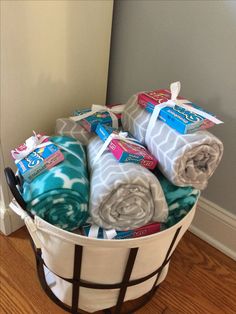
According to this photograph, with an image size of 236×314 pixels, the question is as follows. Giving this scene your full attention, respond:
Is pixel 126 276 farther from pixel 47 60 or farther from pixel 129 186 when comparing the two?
pixel 47 60

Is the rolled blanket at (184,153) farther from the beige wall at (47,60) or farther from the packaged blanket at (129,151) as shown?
the beige wall at (47,60)

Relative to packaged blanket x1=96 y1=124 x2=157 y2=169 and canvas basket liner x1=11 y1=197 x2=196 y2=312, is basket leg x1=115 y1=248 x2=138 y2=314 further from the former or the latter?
packaged blanket x1=96 y1=124 x2=157 y2=169

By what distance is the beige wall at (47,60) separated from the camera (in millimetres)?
→ 721

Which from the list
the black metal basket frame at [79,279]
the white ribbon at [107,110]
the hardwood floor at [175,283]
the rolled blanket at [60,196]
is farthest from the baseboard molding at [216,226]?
the rolled blanket at [60,196]

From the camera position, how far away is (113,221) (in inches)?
23.8

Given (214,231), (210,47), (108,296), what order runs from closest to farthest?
1. (108,296)
2. (210,47)
3. (214,231)

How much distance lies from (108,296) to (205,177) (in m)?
0.35

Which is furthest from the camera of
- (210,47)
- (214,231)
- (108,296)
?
(214,231)

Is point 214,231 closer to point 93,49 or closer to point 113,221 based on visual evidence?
point 113,221

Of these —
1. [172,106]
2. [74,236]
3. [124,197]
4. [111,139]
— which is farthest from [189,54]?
[74,236]

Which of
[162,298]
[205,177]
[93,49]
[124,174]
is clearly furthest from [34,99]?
[162,298]

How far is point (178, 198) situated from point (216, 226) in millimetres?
403

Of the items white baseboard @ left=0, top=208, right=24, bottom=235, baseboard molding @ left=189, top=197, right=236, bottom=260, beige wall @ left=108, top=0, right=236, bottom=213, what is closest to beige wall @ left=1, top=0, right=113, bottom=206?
beige wall @ left=108, top=0, right=236, bottom=213

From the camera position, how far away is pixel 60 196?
1.92 ft
